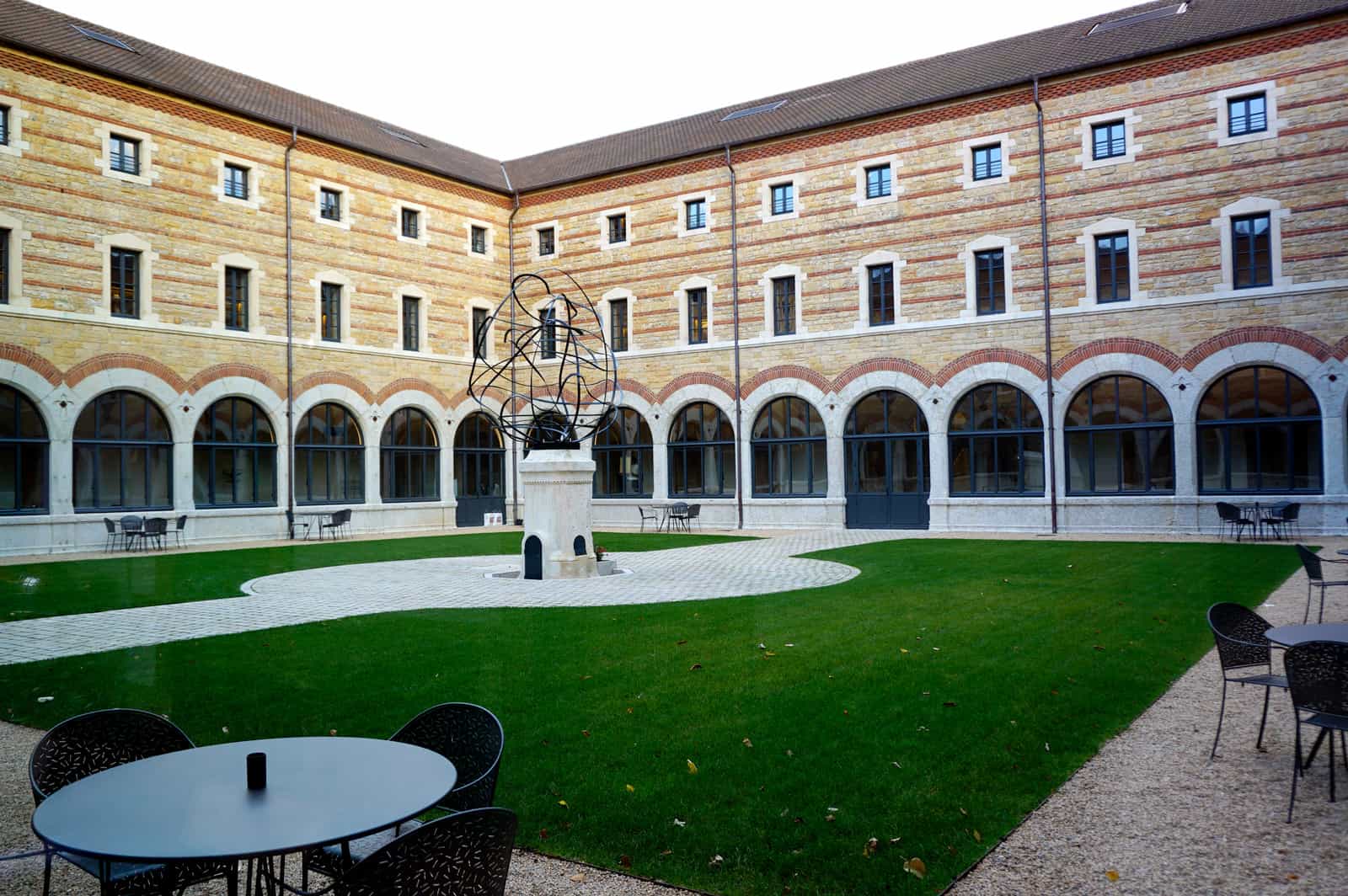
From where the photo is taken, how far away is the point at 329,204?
84.5 ft

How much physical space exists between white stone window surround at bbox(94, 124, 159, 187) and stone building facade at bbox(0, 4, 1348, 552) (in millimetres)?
78

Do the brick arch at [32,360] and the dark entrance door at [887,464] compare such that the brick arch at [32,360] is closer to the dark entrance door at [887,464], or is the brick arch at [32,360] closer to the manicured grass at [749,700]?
the manicured grass at [749,700]

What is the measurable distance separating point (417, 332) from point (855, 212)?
13187 millimetres

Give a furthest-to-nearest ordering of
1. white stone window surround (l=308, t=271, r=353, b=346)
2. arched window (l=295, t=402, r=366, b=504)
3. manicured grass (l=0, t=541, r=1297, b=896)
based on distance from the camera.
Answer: white stone window surround (l=308, t=271, r=353, b=346) → arched window (l=295, t=402, r=366, b=504) → manicured grass (l=0, t=541, r=1297, b=896)

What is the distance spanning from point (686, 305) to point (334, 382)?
10.1 metres

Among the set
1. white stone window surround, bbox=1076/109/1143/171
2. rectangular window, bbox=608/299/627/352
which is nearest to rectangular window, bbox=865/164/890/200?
white stone window surround, bbox=1076/109/1143/171

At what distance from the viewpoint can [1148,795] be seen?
16.1ft

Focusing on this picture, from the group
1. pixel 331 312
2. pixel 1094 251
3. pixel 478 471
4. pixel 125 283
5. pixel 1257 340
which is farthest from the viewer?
pixel 478 471

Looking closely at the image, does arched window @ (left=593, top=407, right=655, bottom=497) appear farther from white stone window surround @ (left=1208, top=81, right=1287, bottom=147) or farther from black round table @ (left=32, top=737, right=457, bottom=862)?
black round table @ (left=32, top=737, right=457, bottom=862)

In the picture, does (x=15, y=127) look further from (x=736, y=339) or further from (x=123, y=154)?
(x=736, y=339)

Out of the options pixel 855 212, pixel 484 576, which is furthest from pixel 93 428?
pixel 855 212

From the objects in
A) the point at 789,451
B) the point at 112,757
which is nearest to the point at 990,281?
the point at 789,451

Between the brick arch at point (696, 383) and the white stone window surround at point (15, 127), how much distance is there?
16.3 m

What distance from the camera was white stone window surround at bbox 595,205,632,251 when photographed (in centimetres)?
2853
